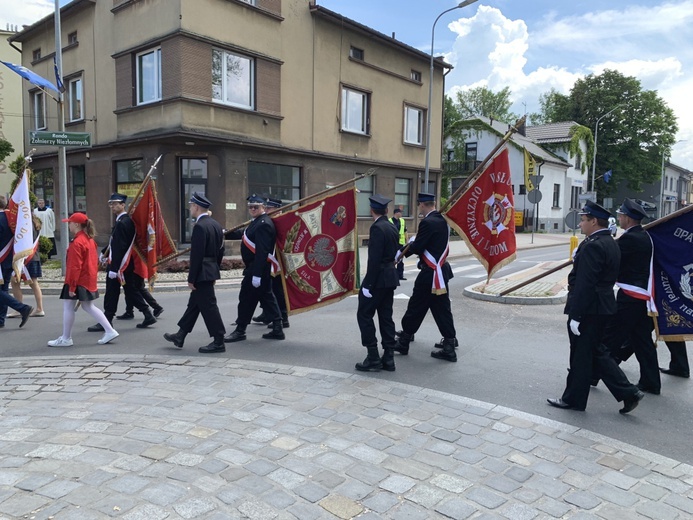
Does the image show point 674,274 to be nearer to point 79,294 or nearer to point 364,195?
point 79,294

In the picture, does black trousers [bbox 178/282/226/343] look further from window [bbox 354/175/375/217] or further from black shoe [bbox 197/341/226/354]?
window [bbox 354/175/375/217]

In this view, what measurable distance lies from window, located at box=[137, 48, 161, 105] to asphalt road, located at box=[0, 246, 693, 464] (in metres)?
9.15

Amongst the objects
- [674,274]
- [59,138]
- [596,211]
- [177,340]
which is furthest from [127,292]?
[674,274]

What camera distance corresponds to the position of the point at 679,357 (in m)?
5.97

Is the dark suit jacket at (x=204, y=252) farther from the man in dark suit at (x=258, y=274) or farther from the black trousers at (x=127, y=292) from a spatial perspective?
the black trousers at (x=127, y=292)

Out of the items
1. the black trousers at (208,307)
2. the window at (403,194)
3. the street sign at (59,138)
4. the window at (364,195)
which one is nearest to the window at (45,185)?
the street sign at (59,138)

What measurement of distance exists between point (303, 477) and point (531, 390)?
286cm

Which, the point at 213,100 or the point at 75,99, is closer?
the point at 213,100

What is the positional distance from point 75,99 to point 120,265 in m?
15.7

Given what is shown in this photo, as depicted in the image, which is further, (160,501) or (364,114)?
(364,114)

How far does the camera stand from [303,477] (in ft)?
11.4

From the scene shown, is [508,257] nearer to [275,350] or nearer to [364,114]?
[275,350]

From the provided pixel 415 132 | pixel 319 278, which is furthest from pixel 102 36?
pixel 319 278

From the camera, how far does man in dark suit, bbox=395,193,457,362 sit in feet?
21.1
